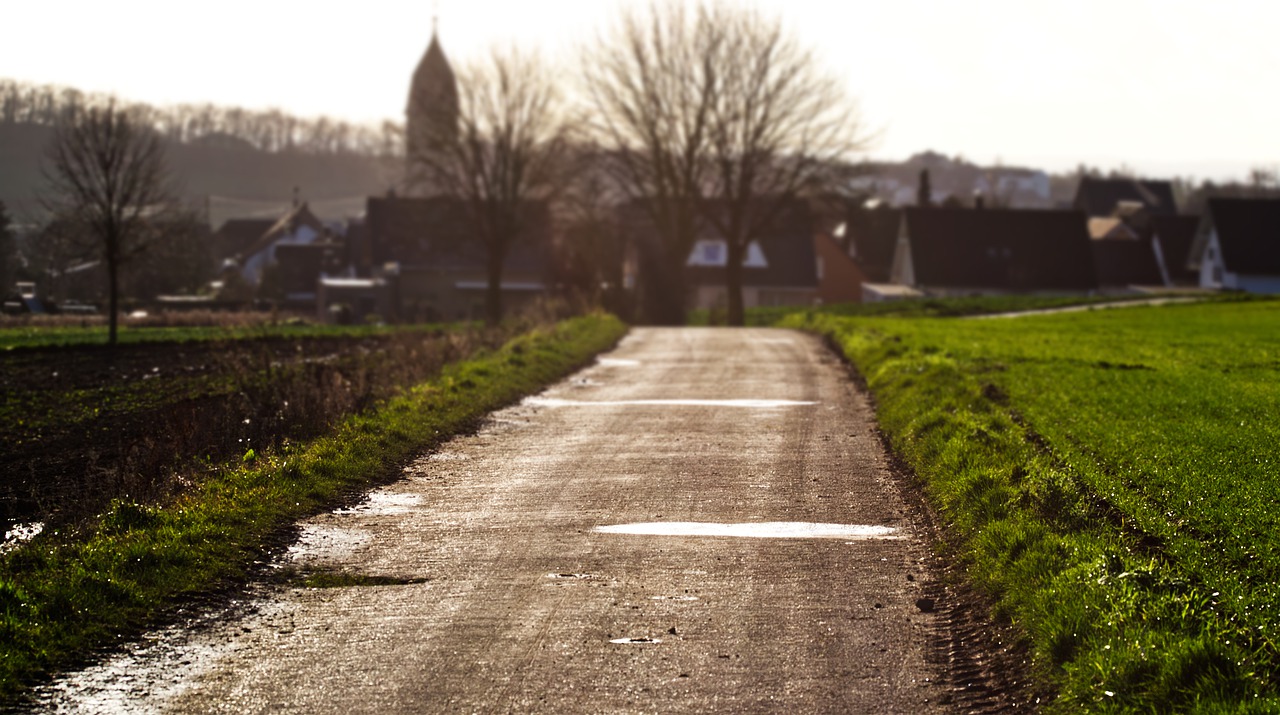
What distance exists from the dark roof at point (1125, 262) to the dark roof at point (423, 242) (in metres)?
37.2

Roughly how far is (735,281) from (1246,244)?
41.2 meters

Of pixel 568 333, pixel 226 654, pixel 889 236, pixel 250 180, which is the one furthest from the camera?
pixel 250 180

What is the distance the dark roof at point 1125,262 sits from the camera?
96.4 m

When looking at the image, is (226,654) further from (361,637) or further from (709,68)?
(709,68)

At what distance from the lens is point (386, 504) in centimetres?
1139

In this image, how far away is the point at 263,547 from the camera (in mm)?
9586

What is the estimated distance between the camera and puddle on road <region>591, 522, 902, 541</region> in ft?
33.3

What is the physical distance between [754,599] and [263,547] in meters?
3.32

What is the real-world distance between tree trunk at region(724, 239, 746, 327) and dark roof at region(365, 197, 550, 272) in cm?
828

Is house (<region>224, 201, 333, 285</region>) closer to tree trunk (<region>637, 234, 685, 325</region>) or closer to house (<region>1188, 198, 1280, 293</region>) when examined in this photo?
→ tree trunk (<region>637, 234, 685, 325</region>)

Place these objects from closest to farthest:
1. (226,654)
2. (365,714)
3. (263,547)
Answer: (365,714) < (226,654) < (263,547)

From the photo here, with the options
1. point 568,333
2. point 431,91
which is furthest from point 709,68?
point 568,333

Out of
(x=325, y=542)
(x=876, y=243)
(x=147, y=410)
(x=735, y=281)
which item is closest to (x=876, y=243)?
(x=876, y=243)

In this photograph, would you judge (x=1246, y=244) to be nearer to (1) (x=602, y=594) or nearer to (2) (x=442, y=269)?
(2) (x=442, y=269)
